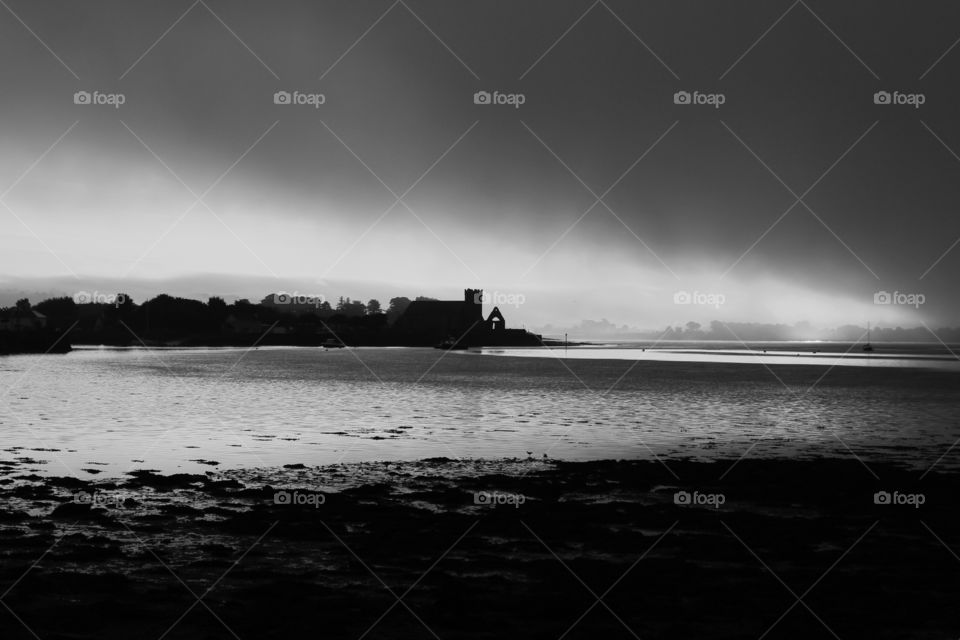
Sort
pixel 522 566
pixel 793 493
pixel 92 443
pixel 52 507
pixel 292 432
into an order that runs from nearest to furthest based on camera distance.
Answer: pixel 522 566, pixel 52 507, pixel 793 493, pixel 92 443, pixel 292 432

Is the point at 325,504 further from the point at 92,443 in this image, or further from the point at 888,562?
the point at 92,443

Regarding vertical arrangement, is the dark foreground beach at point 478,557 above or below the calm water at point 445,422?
below

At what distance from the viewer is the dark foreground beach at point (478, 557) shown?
11508 mm

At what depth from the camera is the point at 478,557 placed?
587 inches

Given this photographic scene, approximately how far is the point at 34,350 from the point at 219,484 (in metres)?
162

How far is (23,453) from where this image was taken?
28344 millimetres

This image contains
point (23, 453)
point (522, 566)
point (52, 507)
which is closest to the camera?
point (522, 566)

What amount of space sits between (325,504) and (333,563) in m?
5.13

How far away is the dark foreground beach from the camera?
11508 mm

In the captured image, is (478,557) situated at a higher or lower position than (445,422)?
lower

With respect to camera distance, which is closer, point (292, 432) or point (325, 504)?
point (325, 504)

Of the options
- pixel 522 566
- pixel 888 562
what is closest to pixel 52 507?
pixel 522 566

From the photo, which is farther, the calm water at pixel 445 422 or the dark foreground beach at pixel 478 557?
the calm water at pixel 445 422

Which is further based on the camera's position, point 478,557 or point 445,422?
point 445,422
